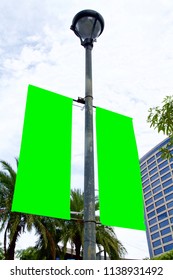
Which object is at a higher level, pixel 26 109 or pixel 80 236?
pixel 80 236

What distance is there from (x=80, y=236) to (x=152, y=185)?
294 ft

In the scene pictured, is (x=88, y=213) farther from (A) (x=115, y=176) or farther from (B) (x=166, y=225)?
(B) (x=166, y=225)

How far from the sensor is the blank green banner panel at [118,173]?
12.2 ft

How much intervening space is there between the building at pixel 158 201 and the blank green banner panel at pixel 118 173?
87747mm

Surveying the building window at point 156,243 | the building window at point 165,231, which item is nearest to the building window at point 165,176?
the building window at point 165,231

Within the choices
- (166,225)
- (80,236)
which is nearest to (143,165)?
(166,225)

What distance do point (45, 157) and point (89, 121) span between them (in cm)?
89

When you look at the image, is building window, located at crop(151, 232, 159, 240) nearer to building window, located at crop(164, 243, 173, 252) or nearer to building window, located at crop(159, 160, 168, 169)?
building window, located at crop(164, 243, 173, 252)

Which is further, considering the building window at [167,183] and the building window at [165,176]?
the building window at [165,176]

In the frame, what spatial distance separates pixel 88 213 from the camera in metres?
3.49

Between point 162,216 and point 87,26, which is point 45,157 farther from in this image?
point 162,216

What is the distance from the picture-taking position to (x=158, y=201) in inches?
3775

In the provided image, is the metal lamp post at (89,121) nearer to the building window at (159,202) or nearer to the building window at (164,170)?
the building window at (164,170)

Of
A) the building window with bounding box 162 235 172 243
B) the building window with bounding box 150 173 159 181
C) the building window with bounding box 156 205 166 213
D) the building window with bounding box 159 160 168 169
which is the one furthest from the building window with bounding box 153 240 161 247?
the building window with bounding box 159 160 168 169
